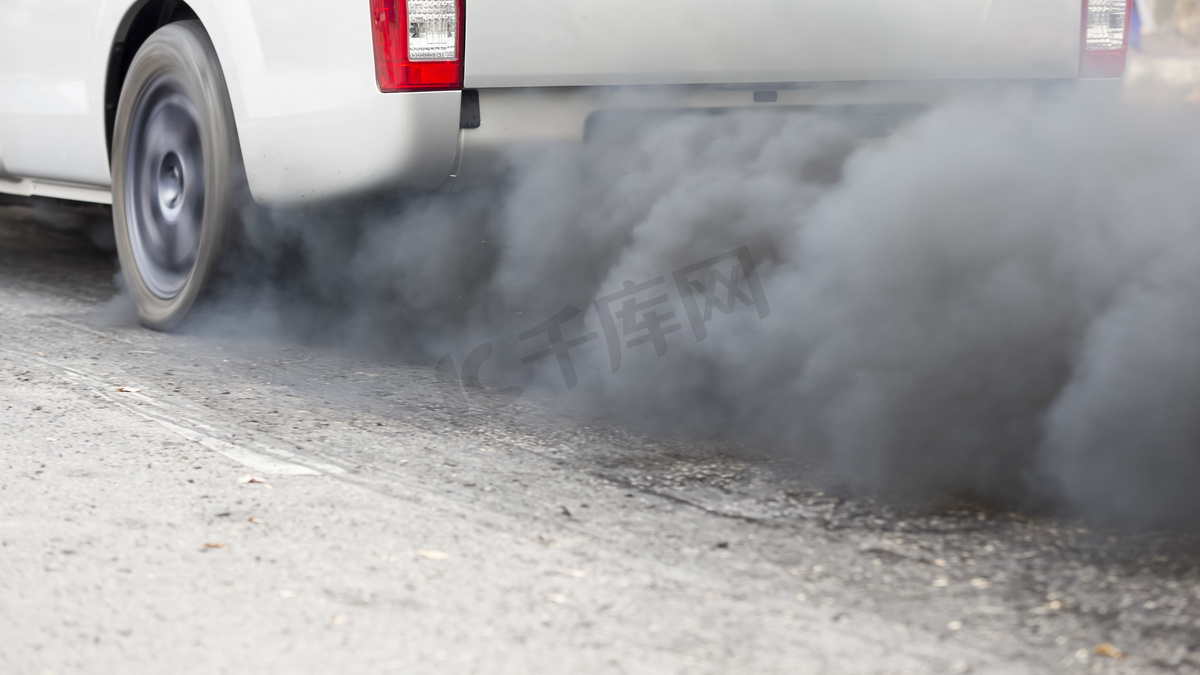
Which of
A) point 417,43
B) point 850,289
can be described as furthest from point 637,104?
point 850,289

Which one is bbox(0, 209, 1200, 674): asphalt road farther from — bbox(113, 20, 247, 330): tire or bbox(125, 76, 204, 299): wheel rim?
bbox(125, 76, 204, 299): wheel rim

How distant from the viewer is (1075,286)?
273cm

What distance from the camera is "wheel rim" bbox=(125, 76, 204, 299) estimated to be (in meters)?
3.91

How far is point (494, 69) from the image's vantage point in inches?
125

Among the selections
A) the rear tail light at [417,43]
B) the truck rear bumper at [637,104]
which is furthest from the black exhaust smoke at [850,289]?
the rear tail light at [417,43]

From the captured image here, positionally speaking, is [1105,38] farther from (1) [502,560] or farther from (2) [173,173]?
(2) [173,173]

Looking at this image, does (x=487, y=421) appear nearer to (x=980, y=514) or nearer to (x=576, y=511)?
(x=576, y=511)

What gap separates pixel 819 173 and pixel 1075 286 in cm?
81

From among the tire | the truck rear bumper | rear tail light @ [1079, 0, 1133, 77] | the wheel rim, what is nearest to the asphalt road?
the truck rear bumper

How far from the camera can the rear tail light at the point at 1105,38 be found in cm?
355

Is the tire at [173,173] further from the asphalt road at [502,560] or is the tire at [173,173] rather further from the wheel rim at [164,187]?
the asphalt road at [502,560]

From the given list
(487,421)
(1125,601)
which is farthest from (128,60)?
(1125,601)

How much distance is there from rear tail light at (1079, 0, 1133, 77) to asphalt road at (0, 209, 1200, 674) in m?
1.73

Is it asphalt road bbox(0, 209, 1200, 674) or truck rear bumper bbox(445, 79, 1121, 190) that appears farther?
truck rear bumper bbox(445, 79, 1121, 190)
